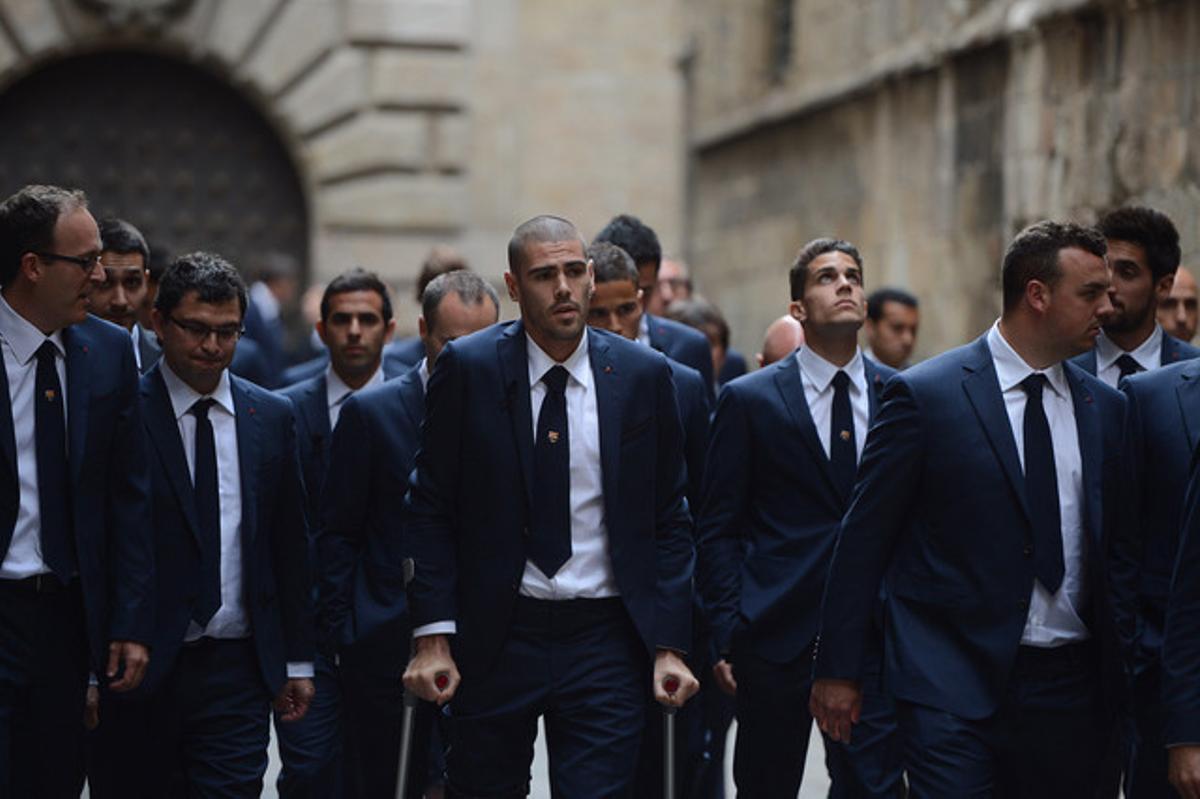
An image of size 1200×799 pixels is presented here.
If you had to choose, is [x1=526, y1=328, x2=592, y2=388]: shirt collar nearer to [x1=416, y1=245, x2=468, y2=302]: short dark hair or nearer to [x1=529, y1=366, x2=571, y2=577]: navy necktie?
[x1=529, y1=366, x2=571, y2=577]: navy necktie

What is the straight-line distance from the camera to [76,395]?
273 inches

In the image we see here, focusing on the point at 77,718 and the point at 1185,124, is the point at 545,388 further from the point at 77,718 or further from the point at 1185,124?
the point at 1185,124

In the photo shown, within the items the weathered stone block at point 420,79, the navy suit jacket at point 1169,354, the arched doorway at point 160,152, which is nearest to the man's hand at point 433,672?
the navy suit jacket at point 1169,354

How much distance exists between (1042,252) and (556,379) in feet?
4.79

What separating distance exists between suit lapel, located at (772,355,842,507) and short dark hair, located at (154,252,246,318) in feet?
6.17

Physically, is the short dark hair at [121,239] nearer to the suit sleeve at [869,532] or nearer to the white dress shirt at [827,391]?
the white dress shirt at [827,391]

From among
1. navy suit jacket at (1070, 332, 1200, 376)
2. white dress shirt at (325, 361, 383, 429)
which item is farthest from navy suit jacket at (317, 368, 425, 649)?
navy suit jacket at (1070, 332, 1200, 376)

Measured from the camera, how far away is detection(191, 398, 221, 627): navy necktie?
287 inches

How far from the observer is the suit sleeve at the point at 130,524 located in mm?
6980

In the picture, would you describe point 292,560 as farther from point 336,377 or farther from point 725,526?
point 336,377

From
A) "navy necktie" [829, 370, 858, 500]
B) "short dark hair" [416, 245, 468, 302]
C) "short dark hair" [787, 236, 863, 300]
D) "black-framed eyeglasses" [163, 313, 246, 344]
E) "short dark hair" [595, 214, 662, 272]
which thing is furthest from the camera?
"short dark hair" [416, 245, 468, 302]

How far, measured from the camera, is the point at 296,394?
30.8ft

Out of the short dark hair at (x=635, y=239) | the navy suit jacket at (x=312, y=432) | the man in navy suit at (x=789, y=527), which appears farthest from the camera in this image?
the short dark hair at (x=635, y=239)

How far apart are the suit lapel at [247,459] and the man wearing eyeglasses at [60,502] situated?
0.39 m
